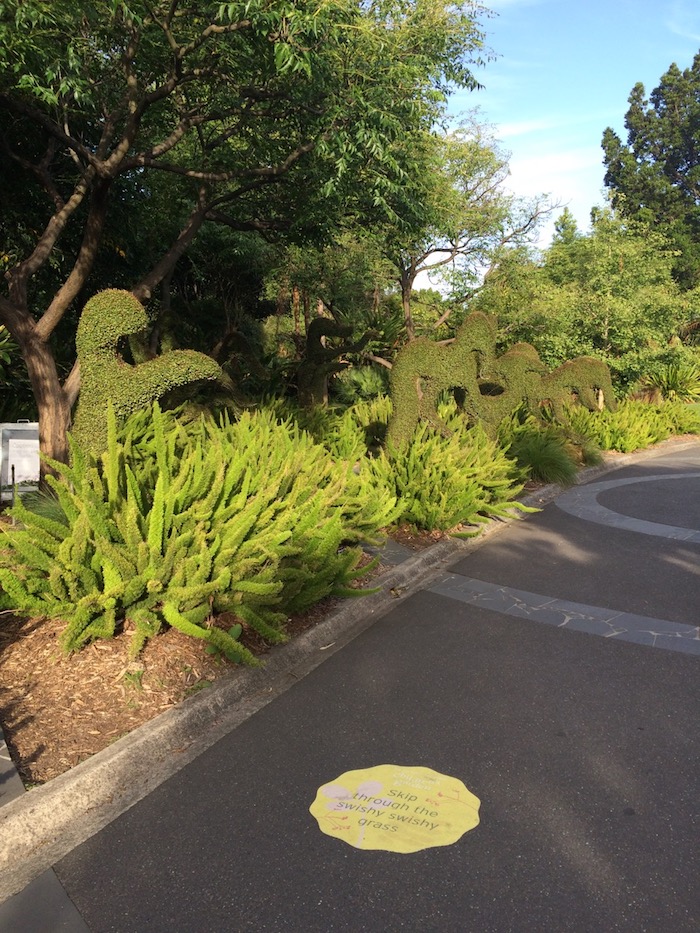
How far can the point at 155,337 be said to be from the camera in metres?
12.3

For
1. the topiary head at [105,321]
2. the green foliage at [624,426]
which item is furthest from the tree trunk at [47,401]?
the green foliage at [624,426]

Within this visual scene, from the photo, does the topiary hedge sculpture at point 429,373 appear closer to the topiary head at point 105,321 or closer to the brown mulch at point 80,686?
the topiary head at point 105,321

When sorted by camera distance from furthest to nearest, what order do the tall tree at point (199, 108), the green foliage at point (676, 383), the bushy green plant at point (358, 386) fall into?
1. the green foliage at point (676, 383)
2. the bushy green plant at point (358, 386)
3. the tall tree at point (199, 108)

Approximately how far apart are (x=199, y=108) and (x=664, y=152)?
6013cm

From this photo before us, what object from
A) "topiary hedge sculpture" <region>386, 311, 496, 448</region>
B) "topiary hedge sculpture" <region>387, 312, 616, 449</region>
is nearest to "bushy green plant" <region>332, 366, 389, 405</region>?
"topiary hedge sculpture" <region>387, 312, 616, 449</region>

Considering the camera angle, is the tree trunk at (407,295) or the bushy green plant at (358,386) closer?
the bushy green plant at (358,386)

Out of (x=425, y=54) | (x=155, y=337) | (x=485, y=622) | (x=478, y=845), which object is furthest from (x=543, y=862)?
(x=155, y=337)

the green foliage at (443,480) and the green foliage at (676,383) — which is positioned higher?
the green foliage at (676,383)

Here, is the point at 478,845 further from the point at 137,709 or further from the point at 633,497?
the point at 633,497

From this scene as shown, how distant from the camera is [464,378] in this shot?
10.0 m

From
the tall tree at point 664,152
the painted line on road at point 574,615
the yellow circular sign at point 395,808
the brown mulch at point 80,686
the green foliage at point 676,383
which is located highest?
the tall tree at point 664,152

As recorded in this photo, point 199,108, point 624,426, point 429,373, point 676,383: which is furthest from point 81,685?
point 676,383

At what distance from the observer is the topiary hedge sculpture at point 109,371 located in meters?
Answer: 6.26

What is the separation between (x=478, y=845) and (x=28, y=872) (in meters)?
1.87
